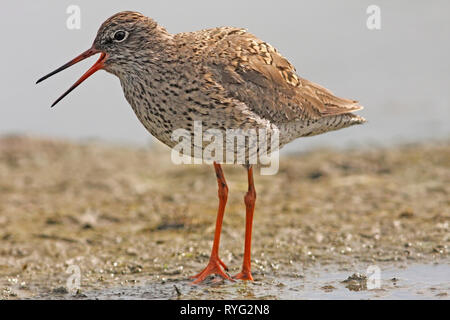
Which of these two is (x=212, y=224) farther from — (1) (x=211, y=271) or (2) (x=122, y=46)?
(2) (x=122, y=46)

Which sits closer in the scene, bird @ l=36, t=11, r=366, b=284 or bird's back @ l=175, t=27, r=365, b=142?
bird @ l=36, t=11, r=366, b=284

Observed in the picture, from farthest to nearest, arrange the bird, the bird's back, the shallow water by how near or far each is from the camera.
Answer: the bird's back, the bird, the shallow water

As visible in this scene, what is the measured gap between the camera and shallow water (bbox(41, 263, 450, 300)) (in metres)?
5.87

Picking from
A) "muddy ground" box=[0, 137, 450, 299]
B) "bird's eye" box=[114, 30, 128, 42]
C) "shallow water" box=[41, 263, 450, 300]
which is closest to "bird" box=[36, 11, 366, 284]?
"bird's eye" box=[114, 30, 128, 42]

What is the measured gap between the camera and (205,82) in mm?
6266

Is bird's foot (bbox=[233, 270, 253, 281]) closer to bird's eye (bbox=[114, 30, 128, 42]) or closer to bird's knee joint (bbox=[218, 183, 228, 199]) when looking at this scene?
bird's knee joint (bbox=[218, 183, 228, 199])

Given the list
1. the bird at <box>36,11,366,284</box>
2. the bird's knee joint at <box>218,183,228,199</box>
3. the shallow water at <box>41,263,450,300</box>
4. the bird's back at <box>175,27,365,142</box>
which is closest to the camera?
the shallow water at <box>41,263,450,300</box>

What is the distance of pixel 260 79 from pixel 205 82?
65 cm

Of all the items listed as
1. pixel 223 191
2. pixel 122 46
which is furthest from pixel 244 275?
pixel 122 46

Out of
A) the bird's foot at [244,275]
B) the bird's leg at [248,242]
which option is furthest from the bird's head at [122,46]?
the bird's foot at [244,275]

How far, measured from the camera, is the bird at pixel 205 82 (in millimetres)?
6199

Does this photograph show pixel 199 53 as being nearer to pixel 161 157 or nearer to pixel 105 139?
pixel 161 157
